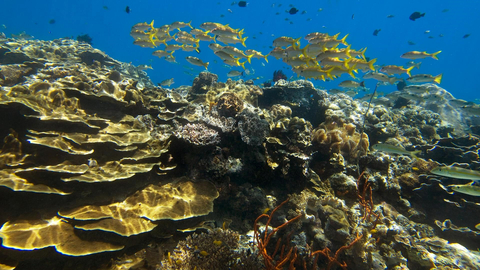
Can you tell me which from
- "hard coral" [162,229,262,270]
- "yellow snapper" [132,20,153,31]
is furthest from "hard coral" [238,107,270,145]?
"yellow snapper" [132,20,153,31]

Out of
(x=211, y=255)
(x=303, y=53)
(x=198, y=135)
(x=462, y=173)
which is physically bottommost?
(x=211, y=255)

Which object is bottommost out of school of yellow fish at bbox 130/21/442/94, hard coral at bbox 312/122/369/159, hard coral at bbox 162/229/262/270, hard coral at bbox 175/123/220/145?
hard coral at bbox 162/229/262/270

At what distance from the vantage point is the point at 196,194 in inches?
144

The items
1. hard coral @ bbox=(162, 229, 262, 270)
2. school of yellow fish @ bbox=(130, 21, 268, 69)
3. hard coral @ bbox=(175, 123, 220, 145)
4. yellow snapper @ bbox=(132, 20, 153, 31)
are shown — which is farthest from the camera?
yellow snapper @ bbox=(132, 20, 153, 31)

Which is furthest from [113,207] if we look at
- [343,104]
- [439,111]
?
[439,111]

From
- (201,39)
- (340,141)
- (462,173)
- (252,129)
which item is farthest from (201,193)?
(201,39)

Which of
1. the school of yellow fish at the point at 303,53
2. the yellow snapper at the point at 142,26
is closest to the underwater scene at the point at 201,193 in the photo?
the school of yellow fish at the point at 303,53

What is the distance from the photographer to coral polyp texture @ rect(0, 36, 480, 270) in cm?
296

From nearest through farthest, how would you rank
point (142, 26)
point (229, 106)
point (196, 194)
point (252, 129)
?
1. point (196, 194)
2. point (252, 129)
3. point (229, 106)
4. point (142, 26)

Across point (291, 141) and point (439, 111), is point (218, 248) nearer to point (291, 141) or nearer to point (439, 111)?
point (291, 141)

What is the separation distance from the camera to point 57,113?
382 centimetres

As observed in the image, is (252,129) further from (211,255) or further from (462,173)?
(462,173)

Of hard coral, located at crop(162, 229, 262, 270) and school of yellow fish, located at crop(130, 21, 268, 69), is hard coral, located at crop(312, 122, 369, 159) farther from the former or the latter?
school of yellow fish, located at crop(130, 21, 268, 69)

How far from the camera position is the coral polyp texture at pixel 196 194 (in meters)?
2.96
